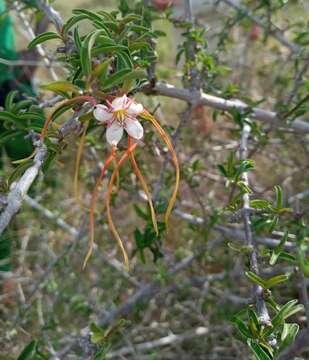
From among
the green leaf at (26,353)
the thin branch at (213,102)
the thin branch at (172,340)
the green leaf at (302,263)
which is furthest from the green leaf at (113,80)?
the thin branch at (172,340)

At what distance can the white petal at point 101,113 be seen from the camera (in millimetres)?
629

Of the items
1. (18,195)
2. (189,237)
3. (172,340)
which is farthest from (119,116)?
(189,237)

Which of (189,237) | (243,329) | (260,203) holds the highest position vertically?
(260,203)

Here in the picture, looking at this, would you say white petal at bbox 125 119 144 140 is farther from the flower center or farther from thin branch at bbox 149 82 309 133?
thin branch at bbox 149 82 309 133

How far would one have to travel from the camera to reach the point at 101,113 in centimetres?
63

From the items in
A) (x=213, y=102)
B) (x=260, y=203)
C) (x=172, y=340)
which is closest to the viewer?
(x=260, y=203)

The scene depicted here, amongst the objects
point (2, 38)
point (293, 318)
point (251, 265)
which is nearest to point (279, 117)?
point (251, 265)

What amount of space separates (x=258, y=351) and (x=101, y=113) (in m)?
0.40

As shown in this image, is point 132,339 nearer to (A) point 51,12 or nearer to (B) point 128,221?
(B) point 128,221

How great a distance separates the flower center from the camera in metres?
0.64

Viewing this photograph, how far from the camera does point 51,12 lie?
3.45 ft

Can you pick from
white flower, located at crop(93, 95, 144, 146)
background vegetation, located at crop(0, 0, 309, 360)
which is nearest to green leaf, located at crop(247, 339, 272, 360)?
background vegetation, located at crop(0, 0, 309, 360)

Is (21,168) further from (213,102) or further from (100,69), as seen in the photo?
(213,102)

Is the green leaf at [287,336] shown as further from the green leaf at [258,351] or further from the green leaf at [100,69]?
the green leaf at [100,69]
